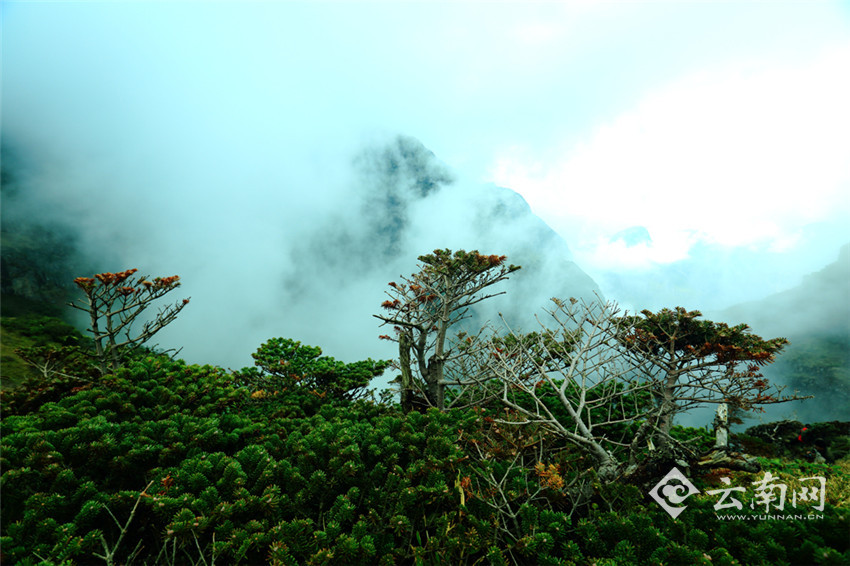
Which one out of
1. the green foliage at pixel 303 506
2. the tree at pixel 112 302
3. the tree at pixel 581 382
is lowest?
the green foliage at pixel 303 506

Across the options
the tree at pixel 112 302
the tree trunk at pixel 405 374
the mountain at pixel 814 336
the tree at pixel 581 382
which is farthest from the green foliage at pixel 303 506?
the mountain at pixel 814 336

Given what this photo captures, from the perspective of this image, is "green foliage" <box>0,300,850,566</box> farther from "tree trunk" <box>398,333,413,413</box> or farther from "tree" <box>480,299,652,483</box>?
"tree trunk" <box>398,333,413,413</box>

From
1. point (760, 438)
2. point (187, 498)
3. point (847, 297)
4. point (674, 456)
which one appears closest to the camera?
point (187, 498)

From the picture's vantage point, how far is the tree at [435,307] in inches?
312

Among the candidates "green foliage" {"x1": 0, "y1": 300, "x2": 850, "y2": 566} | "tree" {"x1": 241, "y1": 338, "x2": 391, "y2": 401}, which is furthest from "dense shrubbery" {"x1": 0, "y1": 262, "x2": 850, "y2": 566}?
"tree" {"x1": 241, "y1": 338, "x2": 391, "y2": 401}

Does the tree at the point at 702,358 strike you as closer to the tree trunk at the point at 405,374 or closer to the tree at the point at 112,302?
the tree trunk at the point at 405,374

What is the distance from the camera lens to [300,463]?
3025 mm

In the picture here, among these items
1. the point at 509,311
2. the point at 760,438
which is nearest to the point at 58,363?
the point at 760,438

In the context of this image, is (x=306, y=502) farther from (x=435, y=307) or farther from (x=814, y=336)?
(x=814, y=336)

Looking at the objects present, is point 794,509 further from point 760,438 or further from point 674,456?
point 760,438

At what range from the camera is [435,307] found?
28.6 ft

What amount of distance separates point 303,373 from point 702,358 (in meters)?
8.02

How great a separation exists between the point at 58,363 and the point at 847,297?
3633 inches

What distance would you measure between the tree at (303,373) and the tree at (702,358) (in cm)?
555
